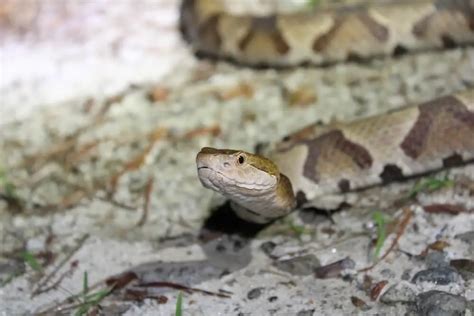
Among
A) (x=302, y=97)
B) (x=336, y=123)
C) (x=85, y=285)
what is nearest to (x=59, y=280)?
(x=85, y=285)

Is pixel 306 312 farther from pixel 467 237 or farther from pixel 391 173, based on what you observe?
pixel 391 173

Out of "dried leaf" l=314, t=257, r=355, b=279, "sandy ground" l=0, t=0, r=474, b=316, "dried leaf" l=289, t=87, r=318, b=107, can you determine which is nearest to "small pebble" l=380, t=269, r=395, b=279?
"sandy ground" l=0, t=0, r=474, b=316

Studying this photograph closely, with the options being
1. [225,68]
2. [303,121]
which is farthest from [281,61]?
[303,121]

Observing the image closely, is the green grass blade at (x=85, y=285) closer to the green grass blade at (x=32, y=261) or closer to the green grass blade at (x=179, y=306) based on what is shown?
the green grass blade at (x=32, y=261)

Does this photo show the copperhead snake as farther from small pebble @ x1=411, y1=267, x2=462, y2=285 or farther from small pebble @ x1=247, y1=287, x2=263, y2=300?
small pebble @ x1=411, y1=267, x2=462, y2=285

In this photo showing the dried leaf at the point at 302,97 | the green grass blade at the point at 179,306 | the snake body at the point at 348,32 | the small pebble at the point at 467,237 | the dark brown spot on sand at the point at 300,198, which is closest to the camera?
the green grass blade at the point at 179,306

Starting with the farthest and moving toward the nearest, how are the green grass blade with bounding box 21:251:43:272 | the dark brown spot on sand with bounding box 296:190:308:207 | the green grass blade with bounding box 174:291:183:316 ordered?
the dark brown spot on sand with bounding box 296:190:308:207 → the green grass blade with bounding box 21:251:43:272 → the green grass blade with bounding box 174:291:183:316

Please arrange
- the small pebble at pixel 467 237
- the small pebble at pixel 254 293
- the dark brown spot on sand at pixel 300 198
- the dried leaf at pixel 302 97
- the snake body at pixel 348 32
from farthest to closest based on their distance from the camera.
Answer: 1. the snake body at pixel 348 32
2. the dried leaf at pixel 302 97
3. the dark brown spot on sand at pixel 300 198
4. the small pebble at pixel 467 237
5. the small pebble at pixel 254 293

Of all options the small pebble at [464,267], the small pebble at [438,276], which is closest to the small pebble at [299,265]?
the small pebble at [438,276]
